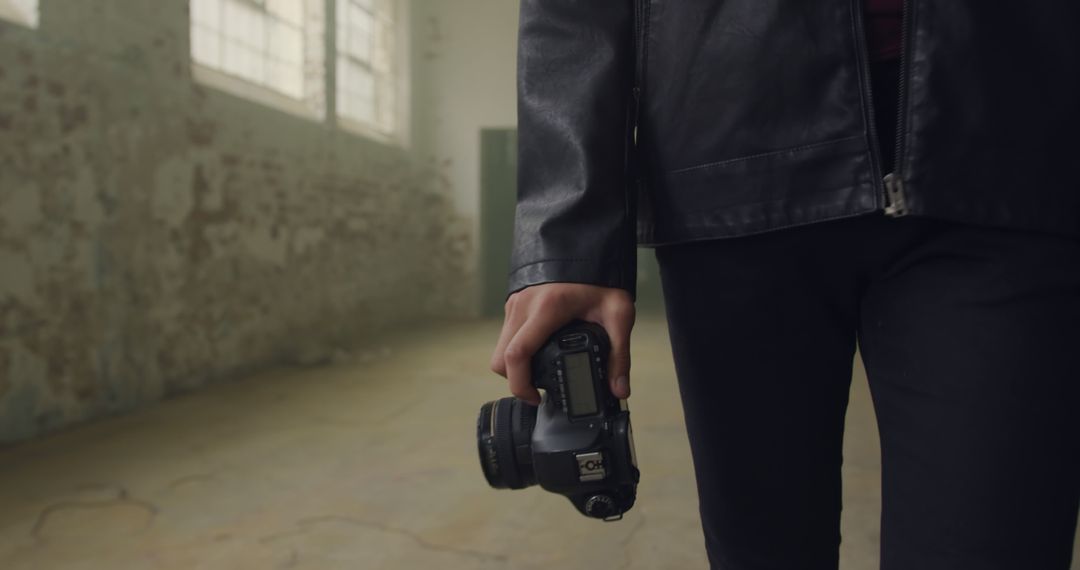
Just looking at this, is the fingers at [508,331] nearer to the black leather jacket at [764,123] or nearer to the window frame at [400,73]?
the black leather jacket at [764,123]

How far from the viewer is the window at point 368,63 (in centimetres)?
620

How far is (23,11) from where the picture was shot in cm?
296

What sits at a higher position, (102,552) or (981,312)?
(981,312)

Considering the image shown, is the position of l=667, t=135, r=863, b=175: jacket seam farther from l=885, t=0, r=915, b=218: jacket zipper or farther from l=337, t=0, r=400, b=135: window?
l=337, t=0, r=400, b=135: window

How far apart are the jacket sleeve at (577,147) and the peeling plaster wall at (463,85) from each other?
21.9ft

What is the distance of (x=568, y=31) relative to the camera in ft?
2.62

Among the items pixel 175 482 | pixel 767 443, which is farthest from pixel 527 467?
pixel 175 482

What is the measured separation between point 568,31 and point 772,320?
14.2 inches

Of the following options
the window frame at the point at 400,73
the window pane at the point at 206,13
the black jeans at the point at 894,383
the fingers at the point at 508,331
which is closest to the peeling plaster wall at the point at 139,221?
the window pane at the point at 206,13

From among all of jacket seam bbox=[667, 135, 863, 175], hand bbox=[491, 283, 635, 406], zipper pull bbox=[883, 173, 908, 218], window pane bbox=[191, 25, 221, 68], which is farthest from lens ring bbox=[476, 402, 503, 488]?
window pane bbox=[191, 25, 221, 68]

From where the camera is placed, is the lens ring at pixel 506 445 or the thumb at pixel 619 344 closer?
the thumb at pixel 619 344

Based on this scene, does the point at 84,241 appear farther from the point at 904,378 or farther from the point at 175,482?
the point at 904,378

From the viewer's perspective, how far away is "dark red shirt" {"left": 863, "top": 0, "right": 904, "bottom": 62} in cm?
71

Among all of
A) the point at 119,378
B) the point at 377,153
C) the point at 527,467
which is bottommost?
the point at 119,378
